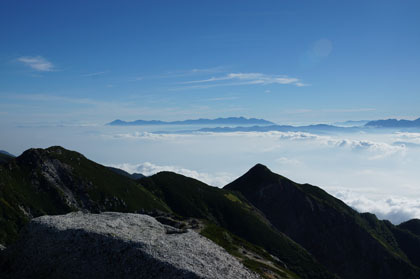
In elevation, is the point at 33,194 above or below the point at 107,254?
below

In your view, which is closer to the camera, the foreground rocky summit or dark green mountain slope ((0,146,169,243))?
the foreground rocky summit

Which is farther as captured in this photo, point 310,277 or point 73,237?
point 310,277

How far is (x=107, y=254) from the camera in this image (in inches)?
2132

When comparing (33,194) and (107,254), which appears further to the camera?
(33,194)

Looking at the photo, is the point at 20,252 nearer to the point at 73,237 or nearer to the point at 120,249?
the point at 73,237

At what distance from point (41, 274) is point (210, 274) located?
28.3 metres

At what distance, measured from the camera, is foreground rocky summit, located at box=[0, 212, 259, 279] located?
51.9 m

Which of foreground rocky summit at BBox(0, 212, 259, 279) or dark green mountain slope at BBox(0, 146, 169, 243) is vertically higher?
foreground rocky summit at BBox(0, 212, 259, 279)

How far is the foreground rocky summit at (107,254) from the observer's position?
51875mm

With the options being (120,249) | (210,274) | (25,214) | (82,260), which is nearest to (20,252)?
(82,260)

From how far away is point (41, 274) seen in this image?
179ft

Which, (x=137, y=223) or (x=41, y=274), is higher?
(x=137, y=223)

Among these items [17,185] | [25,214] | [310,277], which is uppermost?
[17,185]

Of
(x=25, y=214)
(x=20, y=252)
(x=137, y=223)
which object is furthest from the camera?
(x=25, y=214)
